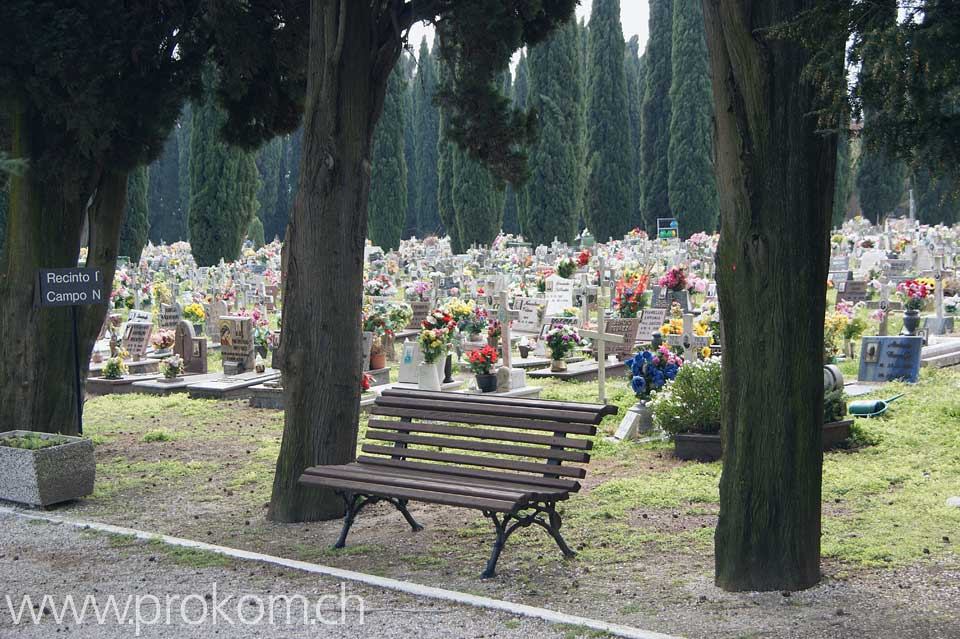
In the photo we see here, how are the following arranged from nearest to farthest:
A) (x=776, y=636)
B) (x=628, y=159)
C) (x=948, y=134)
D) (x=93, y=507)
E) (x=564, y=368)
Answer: (x=948, y=134) → (x=776, y=636) → (x=93, y=507) → (x=564, y=368) → (x=628, y=159)

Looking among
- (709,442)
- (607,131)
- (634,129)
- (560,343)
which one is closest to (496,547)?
(709,442)

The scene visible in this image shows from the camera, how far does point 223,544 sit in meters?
7.44

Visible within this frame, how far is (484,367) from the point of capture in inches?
532

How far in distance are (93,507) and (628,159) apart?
38981mm

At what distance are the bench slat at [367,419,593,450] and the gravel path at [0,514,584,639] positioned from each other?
1.31 m

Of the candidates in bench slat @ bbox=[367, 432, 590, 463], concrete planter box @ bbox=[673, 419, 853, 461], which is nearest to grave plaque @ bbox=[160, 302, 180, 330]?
concrete planter box @ bbox=[673, 419, 853, 461]

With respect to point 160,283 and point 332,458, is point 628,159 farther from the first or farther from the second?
point 332,458

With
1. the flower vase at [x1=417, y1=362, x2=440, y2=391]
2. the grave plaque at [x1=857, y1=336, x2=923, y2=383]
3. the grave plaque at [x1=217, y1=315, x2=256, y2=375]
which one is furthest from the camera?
the grave plaque at [x1=217, y1=315, x2=256, y2=375]

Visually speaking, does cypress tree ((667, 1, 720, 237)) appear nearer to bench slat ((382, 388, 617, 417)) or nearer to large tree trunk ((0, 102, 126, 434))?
large tree trunk ((0, 102, 126, 434))

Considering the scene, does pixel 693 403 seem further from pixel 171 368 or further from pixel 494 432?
pixel 171 368

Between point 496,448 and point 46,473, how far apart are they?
13.3 ft

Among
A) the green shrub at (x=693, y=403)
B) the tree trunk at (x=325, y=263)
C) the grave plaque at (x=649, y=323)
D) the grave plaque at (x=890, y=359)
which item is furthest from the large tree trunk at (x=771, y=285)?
the grave plaque at (x=649, y=323)

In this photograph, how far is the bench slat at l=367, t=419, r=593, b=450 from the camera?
652 cm

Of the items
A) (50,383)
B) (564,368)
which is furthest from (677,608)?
(564,368)
